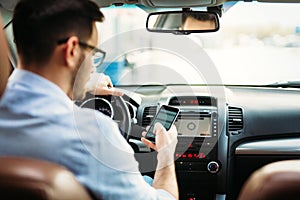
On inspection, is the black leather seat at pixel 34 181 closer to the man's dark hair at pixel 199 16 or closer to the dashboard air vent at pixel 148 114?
the man's dark hair at pixel 199 16

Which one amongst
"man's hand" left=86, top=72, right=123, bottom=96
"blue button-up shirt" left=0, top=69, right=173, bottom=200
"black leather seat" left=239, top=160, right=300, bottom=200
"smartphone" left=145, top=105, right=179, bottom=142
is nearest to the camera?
"black leather seat" left=239, top=160, right=300, bottom=200

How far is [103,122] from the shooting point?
2.32 meters

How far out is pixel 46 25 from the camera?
7.93 feet

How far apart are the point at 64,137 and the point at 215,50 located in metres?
3.12

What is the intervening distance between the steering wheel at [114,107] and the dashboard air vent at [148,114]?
340 millimetres

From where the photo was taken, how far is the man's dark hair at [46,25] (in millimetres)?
2404

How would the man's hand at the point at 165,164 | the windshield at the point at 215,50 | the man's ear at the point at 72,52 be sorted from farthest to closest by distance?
the windshield at the point at 215,50 < the man's hand at the point at 165,164 < the man's ear at the point at 72,52

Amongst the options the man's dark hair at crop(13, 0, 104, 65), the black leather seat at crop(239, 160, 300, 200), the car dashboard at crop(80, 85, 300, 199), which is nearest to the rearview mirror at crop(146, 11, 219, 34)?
the car dashboard at crop(80, 85, 300, 199)

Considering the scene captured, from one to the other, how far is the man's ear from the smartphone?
893 millimetres

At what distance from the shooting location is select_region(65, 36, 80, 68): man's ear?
93.7 inches

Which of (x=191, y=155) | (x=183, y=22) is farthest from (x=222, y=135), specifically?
(x=183, y=22)

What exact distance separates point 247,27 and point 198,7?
179 centimetres

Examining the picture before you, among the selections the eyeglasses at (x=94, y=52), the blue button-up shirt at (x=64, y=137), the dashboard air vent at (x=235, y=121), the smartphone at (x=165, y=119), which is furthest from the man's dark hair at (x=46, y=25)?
the dashboard air vent at (x=235, y=121)

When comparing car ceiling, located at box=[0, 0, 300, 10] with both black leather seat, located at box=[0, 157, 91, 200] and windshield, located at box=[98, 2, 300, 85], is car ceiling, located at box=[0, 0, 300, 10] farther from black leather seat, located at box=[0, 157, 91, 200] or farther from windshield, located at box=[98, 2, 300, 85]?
black leather seat, located at box=[0, 157, 91, 200]
